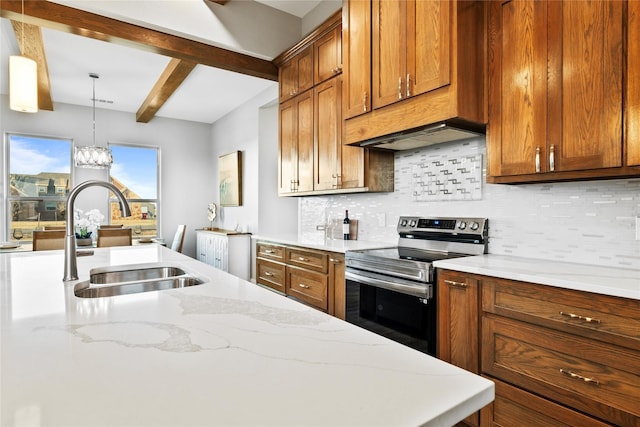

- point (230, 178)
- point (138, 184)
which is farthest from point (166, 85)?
point (138, 184)

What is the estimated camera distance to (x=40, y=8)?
2.60 metres

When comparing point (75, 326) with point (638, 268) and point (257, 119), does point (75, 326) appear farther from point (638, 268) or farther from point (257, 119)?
point (257, 119)

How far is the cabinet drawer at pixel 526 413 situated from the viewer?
1.41 metres

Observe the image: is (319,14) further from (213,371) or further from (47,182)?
(47,182)

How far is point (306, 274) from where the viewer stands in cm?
291

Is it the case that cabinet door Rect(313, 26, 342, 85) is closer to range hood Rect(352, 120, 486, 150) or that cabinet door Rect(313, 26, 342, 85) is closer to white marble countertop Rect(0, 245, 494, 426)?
range hood Rect(352, 120, 486, 150)

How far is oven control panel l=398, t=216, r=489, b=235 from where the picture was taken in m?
2.29

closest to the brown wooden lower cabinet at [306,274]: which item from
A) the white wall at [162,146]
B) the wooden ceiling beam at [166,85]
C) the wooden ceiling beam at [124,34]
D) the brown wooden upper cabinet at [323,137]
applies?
the brown wooden upper cabinet at [323,137]

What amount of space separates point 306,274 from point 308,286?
10 centimetres

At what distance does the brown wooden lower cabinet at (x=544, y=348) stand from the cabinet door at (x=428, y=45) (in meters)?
1.05

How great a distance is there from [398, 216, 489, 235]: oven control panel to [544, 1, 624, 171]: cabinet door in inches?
25.3

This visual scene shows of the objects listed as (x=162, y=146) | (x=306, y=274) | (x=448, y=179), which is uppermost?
(x=162, y=146)

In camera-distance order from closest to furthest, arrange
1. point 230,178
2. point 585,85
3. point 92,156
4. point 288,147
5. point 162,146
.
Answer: point 585,85, point 288,147, point 92,156, point 230,178, point 162,146

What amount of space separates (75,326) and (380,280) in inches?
65.2
